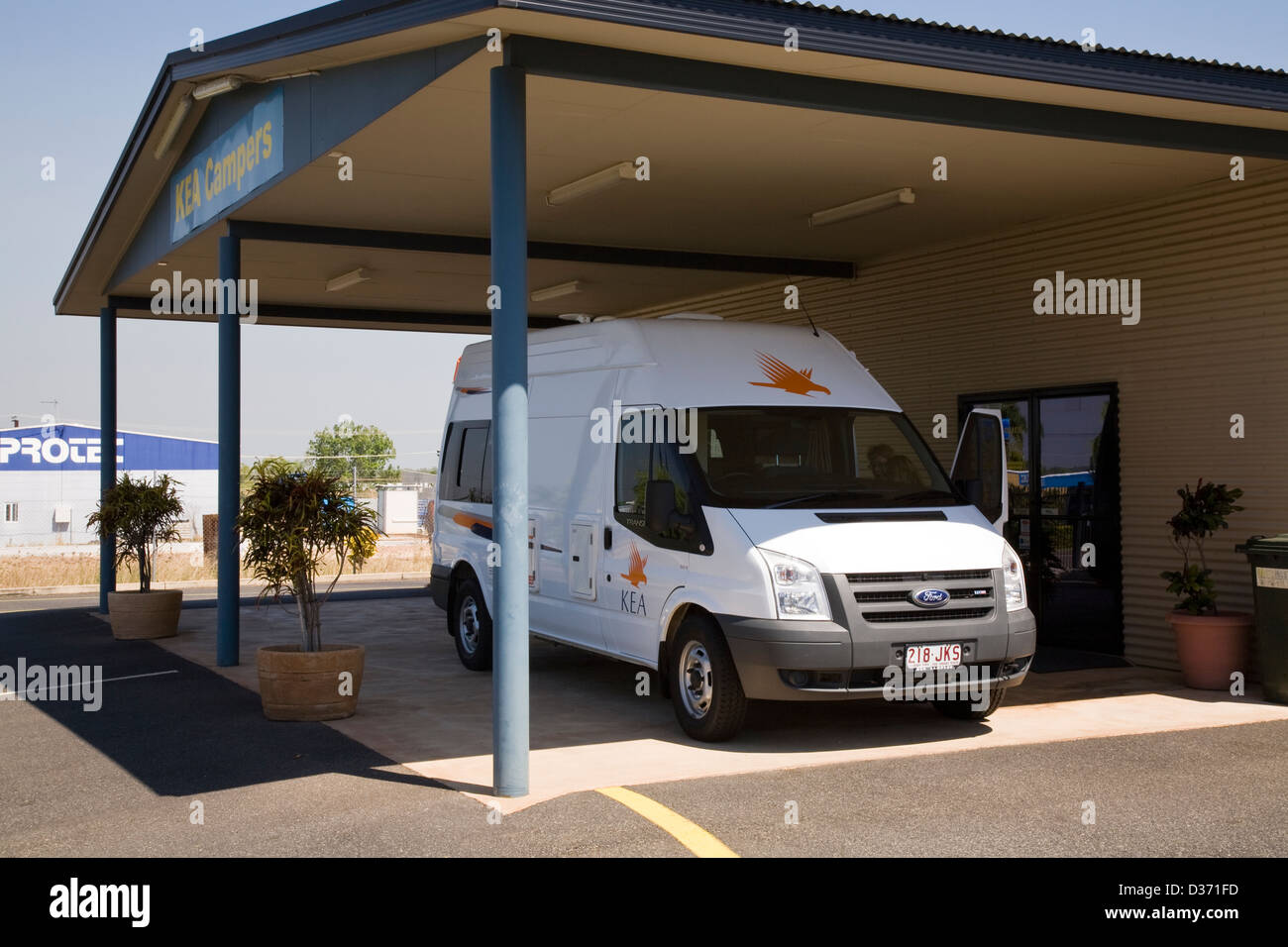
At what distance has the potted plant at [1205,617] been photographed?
992cm

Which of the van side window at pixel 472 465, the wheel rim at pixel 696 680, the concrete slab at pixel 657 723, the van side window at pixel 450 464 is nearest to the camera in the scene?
the concrete slab at pixel 657 723

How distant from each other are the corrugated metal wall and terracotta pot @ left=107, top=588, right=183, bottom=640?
814 cm

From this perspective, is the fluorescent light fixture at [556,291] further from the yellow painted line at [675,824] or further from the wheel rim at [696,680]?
the yellow painted line at [675,824]

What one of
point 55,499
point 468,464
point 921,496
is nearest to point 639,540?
point 921,496

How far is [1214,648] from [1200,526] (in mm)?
905

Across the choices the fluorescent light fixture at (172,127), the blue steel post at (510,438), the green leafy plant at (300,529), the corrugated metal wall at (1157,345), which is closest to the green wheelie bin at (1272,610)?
the corrugated metal wall at (1157,345)

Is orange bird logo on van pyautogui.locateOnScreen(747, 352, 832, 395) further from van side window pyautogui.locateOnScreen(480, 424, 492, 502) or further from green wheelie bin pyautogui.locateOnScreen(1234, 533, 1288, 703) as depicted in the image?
green wheelie bin pyautogui.locateOnScreen(1234, 533, 1288, 703)

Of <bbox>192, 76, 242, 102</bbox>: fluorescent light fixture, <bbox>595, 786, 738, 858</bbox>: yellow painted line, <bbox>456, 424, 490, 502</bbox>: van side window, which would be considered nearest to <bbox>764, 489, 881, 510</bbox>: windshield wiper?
<bbox>595, 786, 738, 858</bbox>: yellow painted line

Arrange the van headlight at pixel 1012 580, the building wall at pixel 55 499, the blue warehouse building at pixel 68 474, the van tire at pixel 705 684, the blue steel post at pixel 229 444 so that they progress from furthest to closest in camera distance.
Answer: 1. the blue warehouse building at pixel 68 474
2. the building wall at pixel 55 499
3. the blue steel post at pixel 229 444
4. the van headlight at pixel 1012 580
5. the van tire at pixel 705 684

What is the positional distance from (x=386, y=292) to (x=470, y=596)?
6.20 metres

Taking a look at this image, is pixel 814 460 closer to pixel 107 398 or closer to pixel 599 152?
pixel 599 152

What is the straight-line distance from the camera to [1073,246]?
39.0ft

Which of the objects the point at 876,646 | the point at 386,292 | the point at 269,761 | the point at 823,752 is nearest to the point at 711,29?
the point at 876,646

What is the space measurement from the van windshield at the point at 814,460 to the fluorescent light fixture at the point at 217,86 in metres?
4.72
